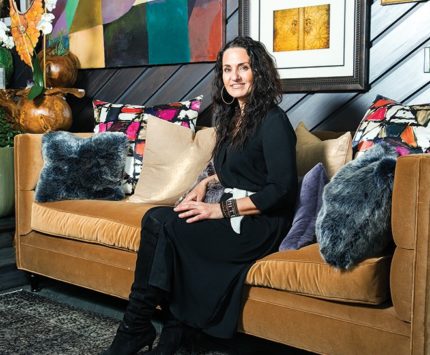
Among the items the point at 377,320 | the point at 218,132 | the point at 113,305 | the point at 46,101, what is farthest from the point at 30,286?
the point at 377,320

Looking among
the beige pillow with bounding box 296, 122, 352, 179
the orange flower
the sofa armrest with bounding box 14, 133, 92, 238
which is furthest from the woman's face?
the orange flower

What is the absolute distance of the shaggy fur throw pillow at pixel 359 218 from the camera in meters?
1.76

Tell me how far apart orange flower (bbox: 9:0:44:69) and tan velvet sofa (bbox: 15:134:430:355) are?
147 centimetres

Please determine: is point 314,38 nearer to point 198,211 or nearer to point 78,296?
point 198,211

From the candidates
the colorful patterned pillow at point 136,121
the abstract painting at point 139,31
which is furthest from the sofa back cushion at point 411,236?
the abstract painting at point 139,31

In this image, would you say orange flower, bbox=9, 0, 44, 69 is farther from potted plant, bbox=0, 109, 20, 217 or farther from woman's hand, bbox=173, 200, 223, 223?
woman's hand, bbox=173, 200, 223, 223

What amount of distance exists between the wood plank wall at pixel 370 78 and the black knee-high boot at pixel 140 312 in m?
1.23

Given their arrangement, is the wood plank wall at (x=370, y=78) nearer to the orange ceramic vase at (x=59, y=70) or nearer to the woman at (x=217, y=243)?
the orange ceramic vase at (x=59, y=70)

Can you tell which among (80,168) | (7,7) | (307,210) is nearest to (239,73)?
(307,210)

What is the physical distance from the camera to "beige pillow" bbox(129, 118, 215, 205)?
278 centimetres

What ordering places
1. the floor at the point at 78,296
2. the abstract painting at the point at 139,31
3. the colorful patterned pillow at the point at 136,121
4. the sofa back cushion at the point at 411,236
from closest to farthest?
the sofa back cushion at the point at 411,236 < the floor at the point at 78,296 < the colorful patterned pillow at the point at 136,121 < the abstract painting at the point at 139,31

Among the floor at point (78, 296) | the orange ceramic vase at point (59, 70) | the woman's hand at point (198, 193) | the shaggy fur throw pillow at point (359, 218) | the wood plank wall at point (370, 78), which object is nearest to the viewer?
the shaggy fur throw pillow at point (359, 218)

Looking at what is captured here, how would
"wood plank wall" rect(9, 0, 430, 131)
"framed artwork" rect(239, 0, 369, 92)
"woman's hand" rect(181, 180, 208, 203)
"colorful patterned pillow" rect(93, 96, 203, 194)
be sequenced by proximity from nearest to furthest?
"woman's hand" rect(181, 180, 208, 203) < "wood plank wall" rect(9, 0, 430, 131) < "framed artwork" rect(239, 0, 369, 92) < "colorful patterned pillow" rect(93, 96, 203, 194)

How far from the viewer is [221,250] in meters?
2.04
